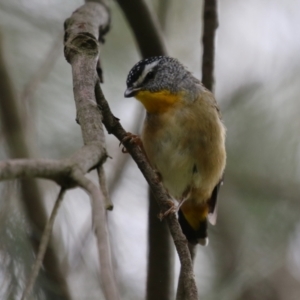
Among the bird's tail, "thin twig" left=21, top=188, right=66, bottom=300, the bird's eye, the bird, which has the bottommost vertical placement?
"thin twig" left=21, top=188, right=66, bottom=300

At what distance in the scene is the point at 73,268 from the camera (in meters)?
4.01

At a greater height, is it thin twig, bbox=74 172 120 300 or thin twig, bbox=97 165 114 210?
thin twig, bbox=97 165 114 210

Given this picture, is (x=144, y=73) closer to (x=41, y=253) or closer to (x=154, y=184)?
(x=154, y=184)

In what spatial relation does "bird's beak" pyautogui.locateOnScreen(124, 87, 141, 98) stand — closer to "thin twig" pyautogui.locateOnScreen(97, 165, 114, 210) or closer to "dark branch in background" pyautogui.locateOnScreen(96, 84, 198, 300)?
"dark branch in background" pyautogui.locateOnScreen(96, 84, 198, 300)

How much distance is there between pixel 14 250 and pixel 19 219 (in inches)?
15.6

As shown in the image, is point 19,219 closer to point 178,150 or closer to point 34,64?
point 178,150

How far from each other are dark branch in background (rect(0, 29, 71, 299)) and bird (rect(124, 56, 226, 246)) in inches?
34.9

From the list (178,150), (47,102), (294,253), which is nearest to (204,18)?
(178,150)

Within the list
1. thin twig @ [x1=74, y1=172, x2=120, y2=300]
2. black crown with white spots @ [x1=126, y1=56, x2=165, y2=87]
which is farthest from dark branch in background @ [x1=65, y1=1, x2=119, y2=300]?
black crown with white spots @ [x1=126, y1=56, x2=165, y2=87]

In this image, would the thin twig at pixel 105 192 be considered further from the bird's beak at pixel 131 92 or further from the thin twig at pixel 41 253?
the bird's beak at pixel 131 92

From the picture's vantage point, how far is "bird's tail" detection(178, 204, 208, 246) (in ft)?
16.5

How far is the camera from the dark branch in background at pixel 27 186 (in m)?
3.69

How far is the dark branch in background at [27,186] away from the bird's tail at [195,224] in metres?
1.47

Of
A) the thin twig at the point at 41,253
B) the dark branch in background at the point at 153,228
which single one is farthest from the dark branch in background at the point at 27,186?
the thin twig at the point at 41,253
